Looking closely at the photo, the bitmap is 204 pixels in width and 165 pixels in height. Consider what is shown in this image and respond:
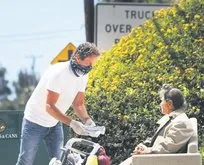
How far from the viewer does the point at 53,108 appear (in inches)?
286

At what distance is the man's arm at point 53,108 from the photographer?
7242 millimetres

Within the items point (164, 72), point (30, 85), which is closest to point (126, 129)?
point (164, 72)

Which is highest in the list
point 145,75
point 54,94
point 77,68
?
point 77,68

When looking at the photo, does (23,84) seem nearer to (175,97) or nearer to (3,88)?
(3,88)

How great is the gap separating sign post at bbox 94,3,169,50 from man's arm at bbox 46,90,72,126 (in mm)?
5475

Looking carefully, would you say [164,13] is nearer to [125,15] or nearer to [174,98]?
[125,15]

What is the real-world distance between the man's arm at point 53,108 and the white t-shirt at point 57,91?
0.06 m

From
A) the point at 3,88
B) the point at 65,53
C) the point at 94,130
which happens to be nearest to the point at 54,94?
the point at 94,130

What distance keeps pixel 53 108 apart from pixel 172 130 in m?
1.17

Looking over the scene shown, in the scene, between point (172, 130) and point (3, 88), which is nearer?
point (172, 130)

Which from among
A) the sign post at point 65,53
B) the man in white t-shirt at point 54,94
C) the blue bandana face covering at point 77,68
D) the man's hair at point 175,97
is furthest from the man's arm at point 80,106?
the sign post at point 65,53

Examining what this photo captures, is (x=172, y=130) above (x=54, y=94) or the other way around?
the other way around

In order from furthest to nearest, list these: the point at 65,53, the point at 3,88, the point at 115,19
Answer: the point at 3,88, the point at 65,53, the point at 115,19

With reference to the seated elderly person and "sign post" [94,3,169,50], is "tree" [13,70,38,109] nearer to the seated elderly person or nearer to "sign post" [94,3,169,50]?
"sign post" [94,3,169,50]
